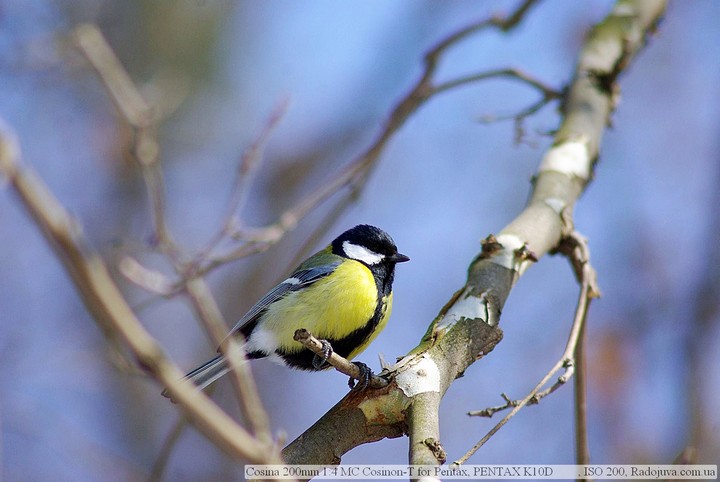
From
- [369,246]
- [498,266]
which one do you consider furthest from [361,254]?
[498,266]

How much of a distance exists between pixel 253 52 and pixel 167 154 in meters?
1.36

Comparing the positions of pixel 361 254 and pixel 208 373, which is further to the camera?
pixel 361 254

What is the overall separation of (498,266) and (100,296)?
1.80 metres

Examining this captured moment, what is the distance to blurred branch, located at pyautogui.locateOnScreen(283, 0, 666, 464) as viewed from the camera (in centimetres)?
187

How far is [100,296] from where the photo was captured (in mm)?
776

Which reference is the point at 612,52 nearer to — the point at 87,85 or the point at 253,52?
the point at 253,52

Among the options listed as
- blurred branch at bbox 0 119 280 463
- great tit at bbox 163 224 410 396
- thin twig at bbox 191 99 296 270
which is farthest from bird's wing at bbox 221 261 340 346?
blurred branch at bbox 0 119 280 463

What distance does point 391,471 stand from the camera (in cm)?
222

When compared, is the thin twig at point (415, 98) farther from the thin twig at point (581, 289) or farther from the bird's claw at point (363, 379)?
the bird's claw at point (363, 379)

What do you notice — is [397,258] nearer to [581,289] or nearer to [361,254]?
[361,254]

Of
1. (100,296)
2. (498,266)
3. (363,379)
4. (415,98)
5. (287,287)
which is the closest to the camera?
(100,296)

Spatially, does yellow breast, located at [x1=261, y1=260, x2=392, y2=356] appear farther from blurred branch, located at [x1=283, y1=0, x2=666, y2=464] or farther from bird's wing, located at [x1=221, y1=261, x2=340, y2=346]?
blurred branch, located at [x1=283, y1=0, x2=666, y2=464]

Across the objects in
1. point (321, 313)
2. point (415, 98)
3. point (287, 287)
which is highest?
point (415, 98)

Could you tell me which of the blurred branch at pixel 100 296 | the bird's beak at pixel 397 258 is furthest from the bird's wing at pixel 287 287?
the blurred branch at pixel 100 296
